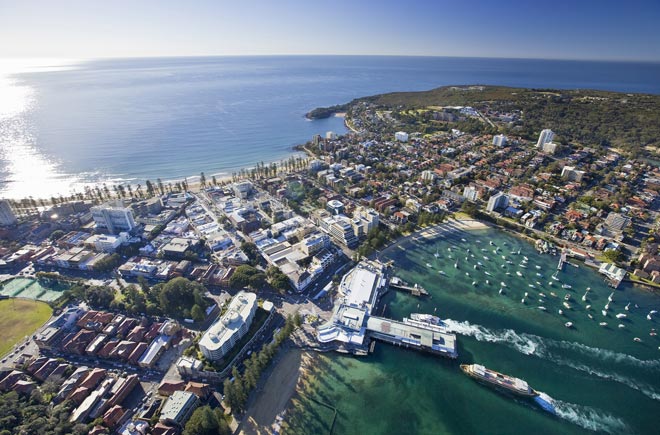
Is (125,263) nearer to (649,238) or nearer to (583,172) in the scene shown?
(649,238)

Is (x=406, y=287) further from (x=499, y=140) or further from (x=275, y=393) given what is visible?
(x=499, y=140)

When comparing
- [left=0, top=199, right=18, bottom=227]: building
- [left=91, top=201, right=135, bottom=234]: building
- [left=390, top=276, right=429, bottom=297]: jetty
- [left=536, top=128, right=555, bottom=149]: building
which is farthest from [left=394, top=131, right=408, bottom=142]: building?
[left=0, top=199, right=18, bottom=227]: building

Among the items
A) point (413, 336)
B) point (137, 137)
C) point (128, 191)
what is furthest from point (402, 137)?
point (137, 137)

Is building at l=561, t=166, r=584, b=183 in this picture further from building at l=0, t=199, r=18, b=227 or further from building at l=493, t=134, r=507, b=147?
building at l=0, t=199, r=18, b=227

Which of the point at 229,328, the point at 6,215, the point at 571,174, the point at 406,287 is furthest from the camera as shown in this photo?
the point at 571,174

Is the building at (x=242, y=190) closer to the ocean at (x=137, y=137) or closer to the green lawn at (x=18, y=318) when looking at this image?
the ocean at (x=137, y=137)

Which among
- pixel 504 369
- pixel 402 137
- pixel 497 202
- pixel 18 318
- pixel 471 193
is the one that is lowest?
pixel 18 318

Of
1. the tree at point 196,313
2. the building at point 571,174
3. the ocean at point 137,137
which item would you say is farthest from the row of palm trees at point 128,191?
the building at point 571,174
